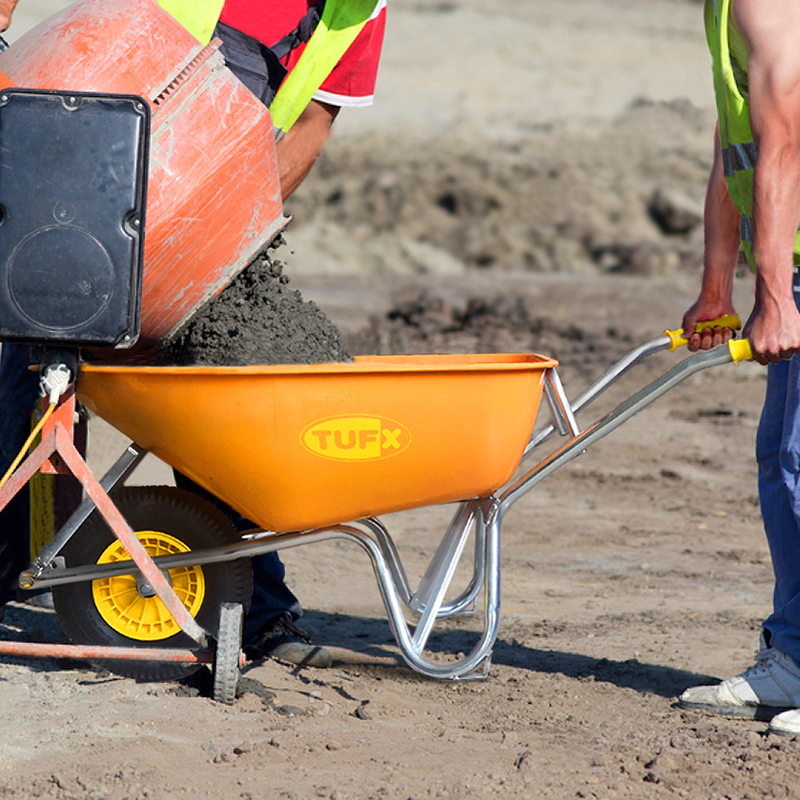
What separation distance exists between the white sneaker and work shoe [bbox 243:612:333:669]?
1.16 metres

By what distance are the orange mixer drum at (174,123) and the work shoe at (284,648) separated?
97 centimetres

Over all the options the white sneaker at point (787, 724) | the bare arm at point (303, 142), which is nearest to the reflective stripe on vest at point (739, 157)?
the bare arm at point (303, 142)

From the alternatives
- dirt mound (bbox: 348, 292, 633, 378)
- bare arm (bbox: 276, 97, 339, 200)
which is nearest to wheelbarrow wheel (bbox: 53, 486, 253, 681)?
bare arm (bbox: 276, 97, 339, 200)

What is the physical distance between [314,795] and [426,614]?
1.91 feet

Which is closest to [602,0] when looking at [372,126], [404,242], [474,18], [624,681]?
[474,18]

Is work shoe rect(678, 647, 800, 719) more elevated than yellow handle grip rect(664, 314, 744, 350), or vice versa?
yellow handle grip rect(664, 314, 744, 350)

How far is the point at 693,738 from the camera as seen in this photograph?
8.36ft

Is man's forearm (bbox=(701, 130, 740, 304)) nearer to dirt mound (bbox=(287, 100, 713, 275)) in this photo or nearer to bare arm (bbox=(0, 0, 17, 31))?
bare arm (bbox=(0, 0, 17, 31))

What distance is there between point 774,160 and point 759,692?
1.29 metres

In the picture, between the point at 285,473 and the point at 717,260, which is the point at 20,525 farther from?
the point at 717,260

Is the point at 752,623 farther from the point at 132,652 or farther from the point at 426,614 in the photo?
the point at 132,652

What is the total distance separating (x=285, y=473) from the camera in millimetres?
2473

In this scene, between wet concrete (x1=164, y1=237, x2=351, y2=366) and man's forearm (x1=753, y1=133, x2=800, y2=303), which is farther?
wet concrete (x1=164, y1=237, x2=351, y2=366)

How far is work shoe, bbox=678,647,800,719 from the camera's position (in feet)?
8.86
